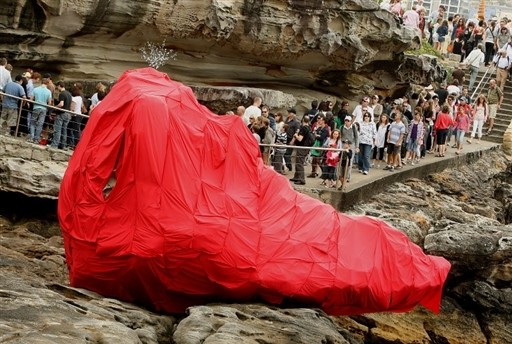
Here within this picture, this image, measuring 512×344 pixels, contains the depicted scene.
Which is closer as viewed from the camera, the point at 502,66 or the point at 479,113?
the point at 479,113

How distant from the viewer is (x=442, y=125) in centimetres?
2617

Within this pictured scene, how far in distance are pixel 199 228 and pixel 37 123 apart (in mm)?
6322

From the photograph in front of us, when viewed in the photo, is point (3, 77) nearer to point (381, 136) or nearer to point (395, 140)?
point (381, 136)

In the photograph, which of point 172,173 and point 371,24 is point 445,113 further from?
point 172,173

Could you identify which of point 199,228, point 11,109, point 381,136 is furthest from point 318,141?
point 199,228

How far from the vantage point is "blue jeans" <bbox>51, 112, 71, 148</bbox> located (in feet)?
59.1

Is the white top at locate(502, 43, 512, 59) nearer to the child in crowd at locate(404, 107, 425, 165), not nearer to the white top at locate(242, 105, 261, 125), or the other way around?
the child in crowd at locate(404, 107, 425, 165)

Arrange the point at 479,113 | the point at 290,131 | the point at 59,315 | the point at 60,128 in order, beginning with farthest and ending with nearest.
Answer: the point at 479,113 → the point at 290,131 → the point at 60,128 → the point at 59,315

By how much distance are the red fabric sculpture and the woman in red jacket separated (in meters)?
12.3

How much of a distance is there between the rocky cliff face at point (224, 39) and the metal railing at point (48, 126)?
7.73ft

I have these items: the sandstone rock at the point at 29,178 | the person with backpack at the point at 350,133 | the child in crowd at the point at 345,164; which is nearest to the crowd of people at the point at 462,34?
the person with backpack at the point at 350,133

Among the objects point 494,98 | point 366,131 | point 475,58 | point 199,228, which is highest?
point 475,58

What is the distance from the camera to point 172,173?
1295 centimetres

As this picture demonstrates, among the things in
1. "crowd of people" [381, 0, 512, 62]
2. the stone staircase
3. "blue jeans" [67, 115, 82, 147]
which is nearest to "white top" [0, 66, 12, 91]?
"blue jeans" [67, 115, 82, 147]
